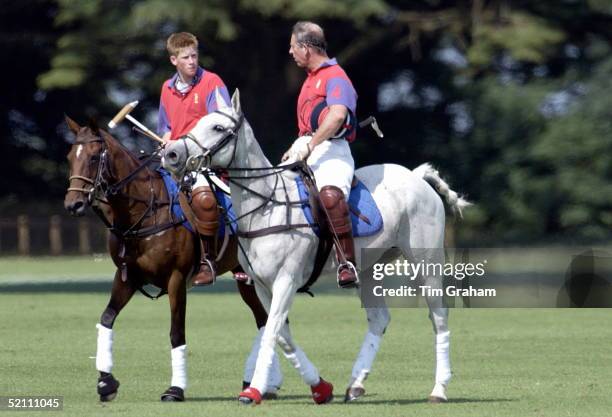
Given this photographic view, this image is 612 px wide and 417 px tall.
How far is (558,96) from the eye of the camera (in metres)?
29.1

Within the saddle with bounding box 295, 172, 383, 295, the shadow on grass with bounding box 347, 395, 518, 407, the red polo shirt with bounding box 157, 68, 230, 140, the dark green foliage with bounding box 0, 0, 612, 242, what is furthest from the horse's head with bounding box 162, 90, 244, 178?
the dark green foliage with bounding box 0, 0, 612, 242

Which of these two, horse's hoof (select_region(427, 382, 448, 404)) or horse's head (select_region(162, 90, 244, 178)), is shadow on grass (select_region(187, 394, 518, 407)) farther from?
horse's head (select_region(162, 90, 244, 178))

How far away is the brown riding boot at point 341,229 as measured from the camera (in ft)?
39.1

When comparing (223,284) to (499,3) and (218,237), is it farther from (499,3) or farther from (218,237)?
(218,237)

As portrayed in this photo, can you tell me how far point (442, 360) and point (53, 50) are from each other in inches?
701

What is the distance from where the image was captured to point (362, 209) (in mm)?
12438

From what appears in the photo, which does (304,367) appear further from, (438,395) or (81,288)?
(81,288)

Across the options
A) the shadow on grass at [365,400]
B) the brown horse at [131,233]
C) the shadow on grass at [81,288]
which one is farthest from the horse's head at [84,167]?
the shadow on grass at [81,288]

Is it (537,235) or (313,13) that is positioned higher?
(313,13)

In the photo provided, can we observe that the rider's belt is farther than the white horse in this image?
Yes

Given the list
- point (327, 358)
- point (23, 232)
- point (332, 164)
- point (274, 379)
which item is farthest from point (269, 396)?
point (23, 232)

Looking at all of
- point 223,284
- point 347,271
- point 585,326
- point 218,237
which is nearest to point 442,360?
point 347,271

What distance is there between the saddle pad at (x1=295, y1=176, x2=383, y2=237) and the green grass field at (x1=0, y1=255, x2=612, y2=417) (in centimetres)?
132

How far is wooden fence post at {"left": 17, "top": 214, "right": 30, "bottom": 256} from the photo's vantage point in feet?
175
